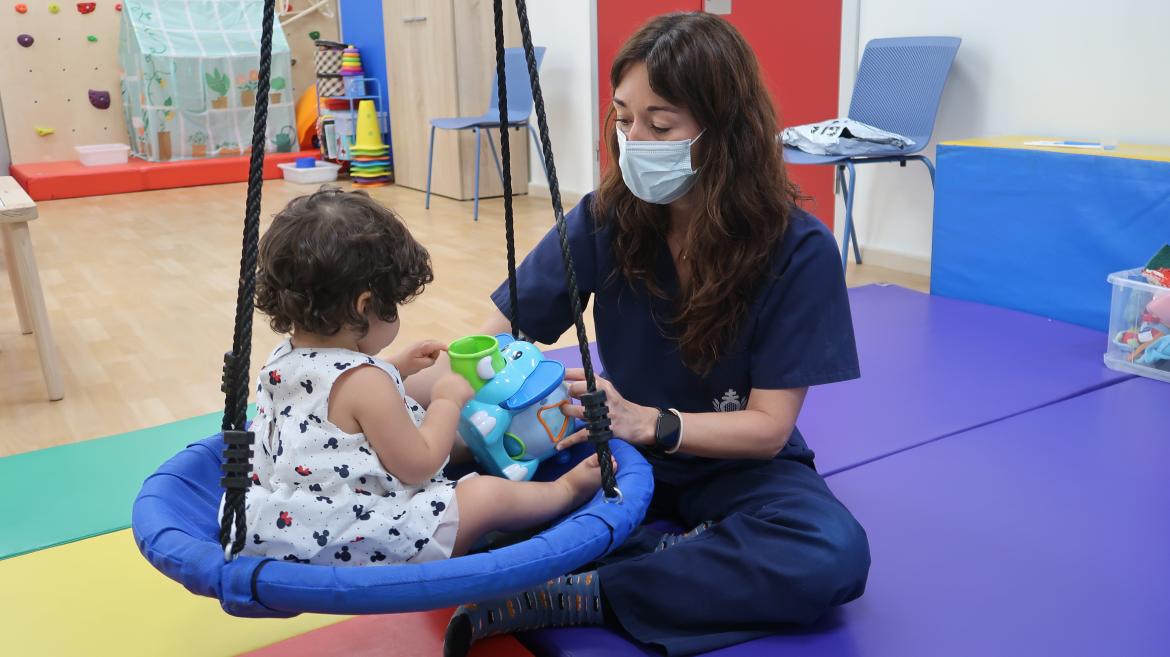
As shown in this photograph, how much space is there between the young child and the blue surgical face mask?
0.34 m

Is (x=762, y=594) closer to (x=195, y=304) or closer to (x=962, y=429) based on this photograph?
(x=962, y=429)

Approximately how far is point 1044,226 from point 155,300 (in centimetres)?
306

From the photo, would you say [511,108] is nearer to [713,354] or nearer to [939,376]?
[939,376]

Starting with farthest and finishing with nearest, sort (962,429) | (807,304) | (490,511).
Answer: (962,429) < (807,304) < (490,511)

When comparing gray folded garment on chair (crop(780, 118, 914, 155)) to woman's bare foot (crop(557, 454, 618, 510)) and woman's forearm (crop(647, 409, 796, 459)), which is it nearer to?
woman's forearm (crop(647, 409, 796, 459))


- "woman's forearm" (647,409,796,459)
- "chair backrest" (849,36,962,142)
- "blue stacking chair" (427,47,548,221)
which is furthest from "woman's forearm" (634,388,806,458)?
"blue stacking chair" (427,47,548,221)

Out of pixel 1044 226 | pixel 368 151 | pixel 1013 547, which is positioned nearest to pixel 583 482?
pixel 1013 547

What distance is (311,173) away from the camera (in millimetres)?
6566

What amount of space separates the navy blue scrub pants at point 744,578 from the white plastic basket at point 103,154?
20.4 ft

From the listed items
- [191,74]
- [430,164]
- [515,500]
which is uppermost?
[191,74]

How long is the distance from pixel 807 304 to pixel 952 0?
240 cm

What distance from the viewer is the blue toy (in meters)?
1.29

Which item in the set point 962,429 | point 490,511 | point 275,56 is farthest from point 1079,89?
point 275,56

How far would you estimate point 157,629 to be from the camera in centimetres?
147
